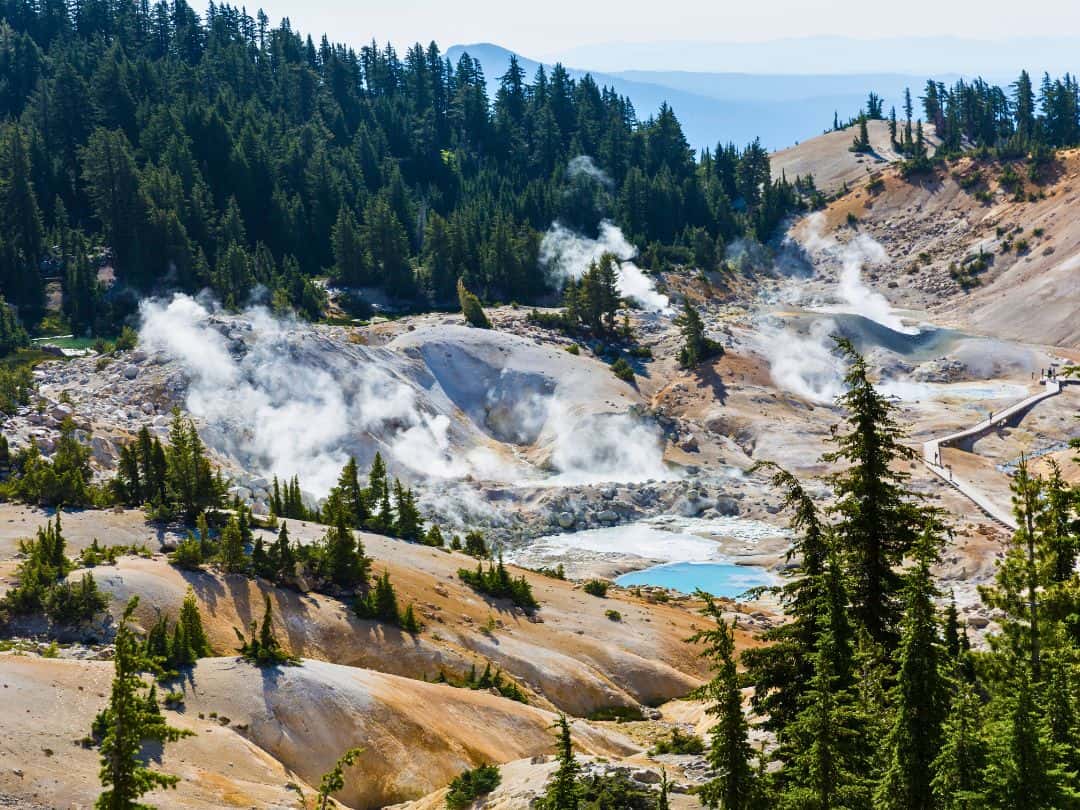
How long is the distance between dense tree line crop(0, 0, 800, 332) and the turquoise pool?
51.0 m

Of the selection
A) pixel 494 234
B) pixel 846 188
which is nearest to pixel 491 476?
pixel 494 234

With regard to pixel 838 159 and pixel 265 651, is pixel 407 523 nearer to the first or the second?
pixel 265 651

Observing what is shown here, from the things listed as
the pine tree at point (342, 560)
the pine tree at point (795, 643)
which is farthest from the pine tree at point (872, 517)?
the pine tree at point (342, 560)

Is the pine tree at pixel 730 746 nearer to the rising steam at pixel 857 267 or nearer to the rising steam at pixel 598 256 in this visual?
the rising steam at pixel 598 256

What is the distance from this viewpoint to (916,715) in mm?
20516

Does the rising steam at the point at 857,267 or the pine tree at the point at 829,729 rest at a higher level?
the rising steam at the point at 857,267

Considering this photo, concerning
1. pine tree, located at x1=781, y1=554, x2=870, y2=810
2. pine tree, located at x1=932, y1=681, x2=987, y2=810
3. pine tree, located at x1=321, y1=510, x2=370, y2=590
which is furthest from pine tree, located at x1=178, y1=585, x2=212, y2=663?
pine tree, located at x1=932, y1=681, x2=987, y2=810

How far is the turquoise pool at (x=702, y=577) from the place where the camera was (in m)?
65.7

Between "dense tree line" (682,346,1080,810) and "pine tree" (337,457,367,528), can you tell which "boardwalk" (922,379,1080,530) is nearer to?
"pine tree" (337,457,367,528)

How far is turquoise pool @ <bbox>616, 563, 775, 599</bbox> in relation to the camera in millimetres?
65688

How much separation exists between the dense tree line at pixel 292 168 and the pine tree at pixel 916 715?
90.0 m

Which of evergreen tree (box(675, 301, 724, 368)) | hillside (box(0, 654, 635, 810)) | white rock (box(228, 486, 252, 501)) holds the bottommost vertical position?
hillside (box(0, 654, 635, 810))

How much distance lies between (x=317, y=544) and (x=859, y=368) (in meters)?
30.5

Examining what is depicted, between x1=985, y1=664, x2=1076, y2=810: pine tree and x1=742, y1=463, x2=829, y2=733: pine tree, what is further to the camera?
x1=742, y1=463, x2=829, y2=733: pine tree
